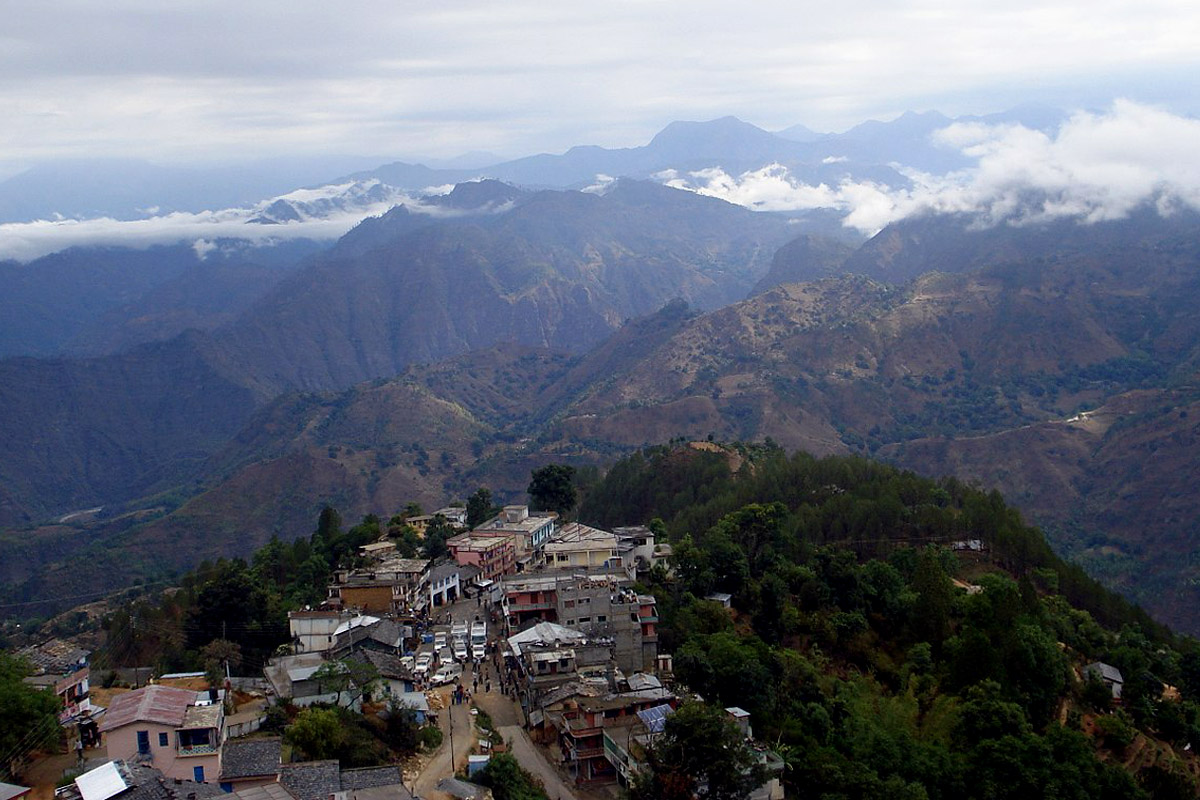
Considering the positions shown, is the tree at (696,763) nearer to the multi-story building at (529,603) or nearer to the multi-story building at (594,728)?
the multi-story building at (594,728)

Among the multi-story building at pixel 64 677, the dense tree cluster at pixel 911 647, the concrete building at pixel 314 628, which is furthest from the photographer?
the concrete building at pixel 314 628

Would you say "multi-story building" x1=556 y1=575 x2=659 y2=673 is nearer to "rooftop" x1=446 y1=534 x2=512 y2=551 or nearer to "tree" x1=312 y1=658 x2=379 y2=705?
"tree" x1=312 y1=658 x2=379 y2=705

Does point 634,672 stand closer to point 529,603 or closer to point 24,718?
point 529,603

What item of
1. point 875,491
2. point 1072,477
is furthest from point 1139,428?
point 875,491

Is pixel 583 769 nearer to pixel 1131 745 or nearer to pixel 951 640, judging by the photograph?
pixel 951 640

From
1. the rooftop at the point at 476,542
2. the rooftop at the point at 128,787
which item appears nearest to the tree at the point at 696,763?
the rooftop at the point at 128,787
